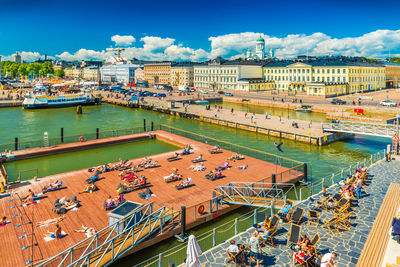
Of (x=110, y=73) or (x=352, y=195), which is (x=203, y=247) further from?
(x=110, y=73)

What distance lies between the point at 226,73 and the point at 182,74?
27.5 meters

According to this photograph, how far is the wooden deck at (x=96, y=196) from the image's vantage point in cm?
1370

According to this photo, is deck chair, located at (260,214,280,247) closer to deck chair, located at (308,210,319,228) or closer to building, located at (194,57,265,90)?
deck chair, located at (308,210,319,228)

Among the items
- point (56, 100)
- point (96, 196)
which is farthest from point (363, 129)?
point (56, 100)

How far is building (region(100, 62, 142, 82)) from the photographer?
17250 cm

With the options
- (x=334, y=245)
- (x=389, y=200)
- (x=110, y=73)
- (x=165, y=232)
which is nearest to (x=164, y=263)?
(x=165, y=232)

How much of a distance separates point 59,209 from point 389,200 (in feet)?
57.4

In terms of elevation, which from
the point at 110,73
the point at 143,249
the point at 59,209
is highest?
the point at 110,73

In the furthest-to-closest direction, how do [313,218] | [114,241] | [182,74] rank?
[182,74] < [313,218] < [114,241]

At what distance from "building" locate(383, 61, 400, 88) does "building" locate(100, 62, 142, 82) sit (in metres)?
120

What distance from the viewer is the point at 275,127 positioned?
44.5m

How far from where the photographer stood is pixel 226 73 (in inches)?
4427

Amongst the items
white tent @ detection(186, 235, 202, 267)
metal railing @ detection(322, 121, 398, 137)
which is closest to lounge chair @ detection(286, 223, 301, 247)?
white tent @ detection(186, 235, 202, 267)

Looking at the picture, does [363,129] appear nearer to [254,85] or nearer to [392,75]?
[254,85]
